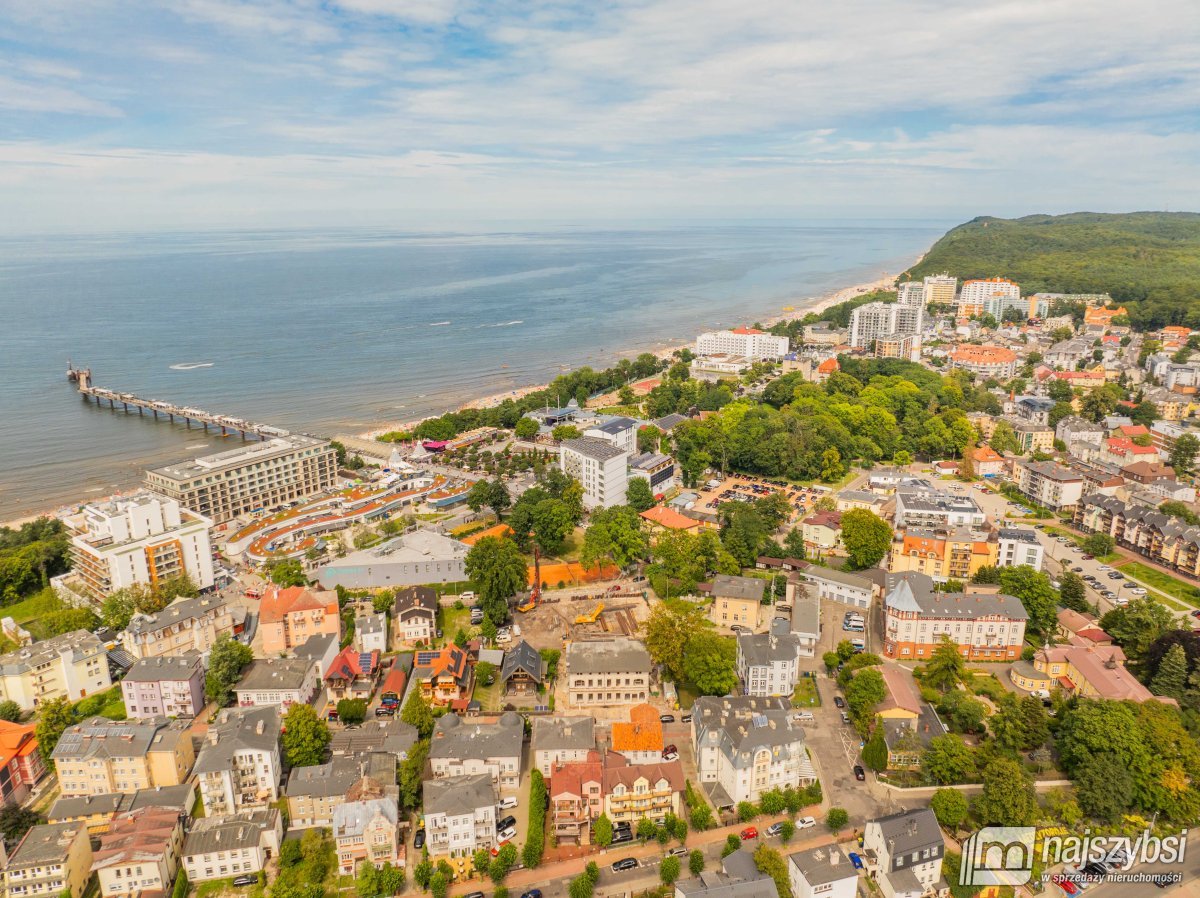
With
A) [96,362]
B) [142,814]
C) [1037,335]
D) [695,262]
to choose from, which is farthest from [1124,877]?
[695,262]

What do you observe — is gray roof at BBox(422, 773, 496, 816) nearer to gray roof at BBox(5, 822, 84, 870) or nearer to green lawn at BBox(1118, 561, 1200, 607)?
gray roof at BBox(5, 822, 84, 870)

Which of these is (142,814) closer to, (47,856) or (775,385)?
(47,856)

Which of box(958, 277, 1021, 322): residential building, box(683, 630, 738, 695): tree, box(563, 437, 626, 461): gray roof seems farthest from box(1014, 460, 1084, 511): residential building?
box(958, 277, 1021, 322): residential building

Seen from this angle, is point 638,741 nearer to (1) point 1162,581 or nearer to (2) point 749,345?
(1) point 1162,581

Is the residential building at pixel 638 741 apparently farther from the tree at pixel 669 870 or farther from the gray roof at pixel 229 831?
the gray roof at pixel 229 831

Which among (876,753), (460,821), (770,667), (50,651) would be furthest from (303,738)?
(876,753)
